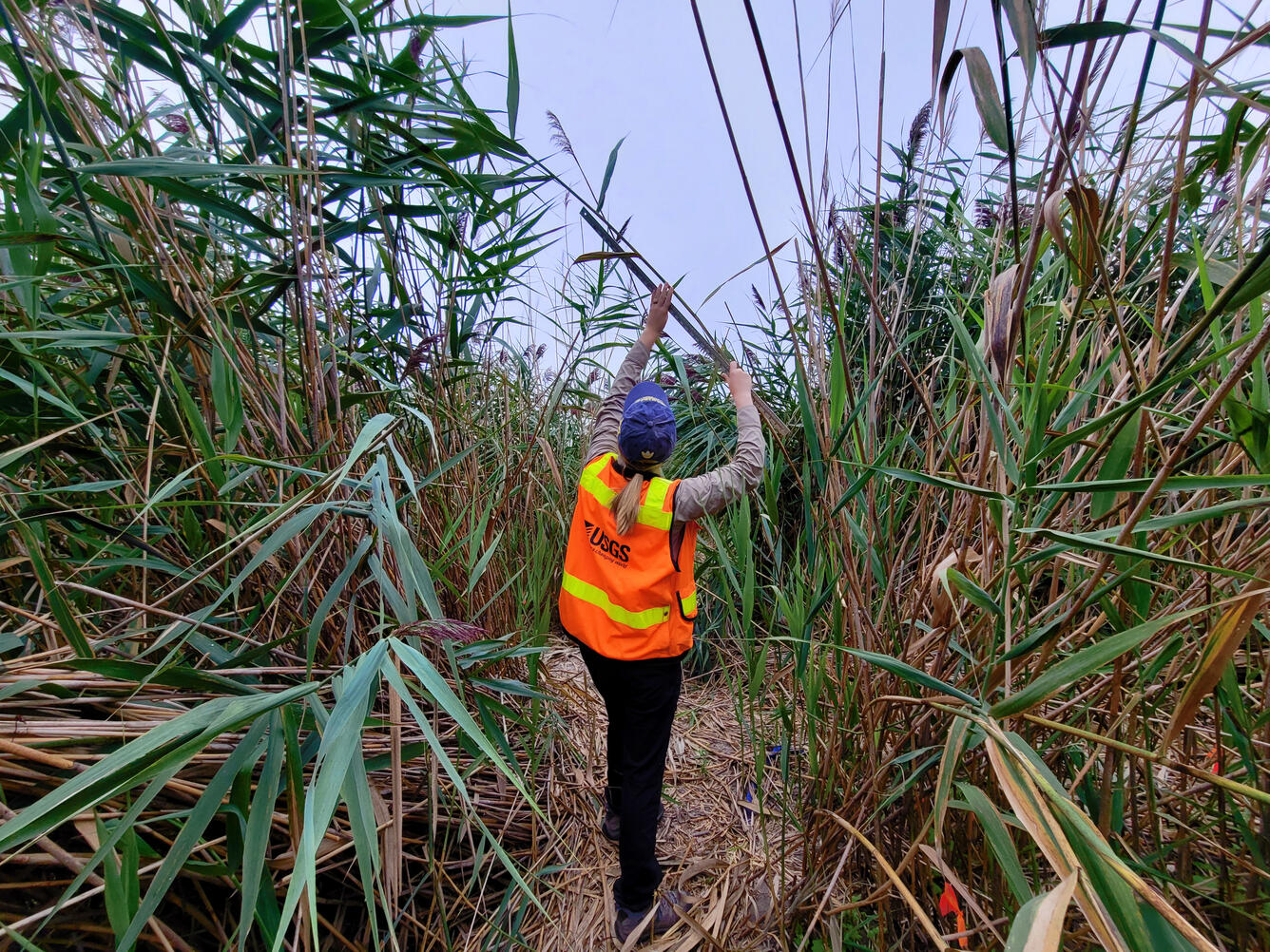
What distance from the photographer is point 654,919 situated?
4.43 ft

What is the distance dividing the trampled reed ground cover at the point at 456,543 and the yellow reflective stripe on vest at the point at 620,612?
0.67 ft

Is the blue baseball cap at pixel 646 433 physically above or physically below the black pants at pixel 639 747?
above

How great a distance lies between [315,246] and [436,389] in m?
0.41

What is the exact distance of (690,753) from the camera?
6.63 ft

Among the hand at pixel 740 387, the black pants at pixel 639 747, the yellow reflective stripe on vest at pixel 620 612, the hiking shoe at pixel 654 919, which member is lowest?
the hiking shoe at pixel 654 919

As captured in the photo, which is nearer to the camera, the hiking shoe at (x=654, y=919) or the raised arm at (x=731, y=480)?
the hiking shoe at (x=654, y=919)

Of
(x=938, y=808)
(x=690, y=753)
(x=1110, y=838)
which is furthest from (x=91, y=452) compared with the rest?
(x=690, y=753)

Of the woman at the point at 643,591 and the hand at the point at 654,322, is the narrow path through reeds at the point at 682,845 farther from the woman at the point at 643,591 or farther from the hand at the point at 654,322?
the hand at the point at 654,322

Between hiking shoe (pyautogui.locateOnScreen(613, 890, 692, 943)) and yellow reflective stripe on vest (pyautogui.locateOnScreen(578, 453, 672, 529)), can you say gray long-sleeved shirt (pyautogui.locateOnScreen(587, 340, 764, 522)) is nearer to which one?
yellow reflective stripe on vest (pyautogui.locateOnScreen(578, 453, 672, 529))

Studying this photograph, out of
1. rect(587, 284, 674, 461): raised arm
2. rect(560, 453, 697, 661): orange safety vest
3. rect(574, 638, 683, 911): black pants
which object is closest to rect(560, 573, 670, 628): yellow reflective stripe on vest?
rect(560, 453, 697, 661): orange safety vest

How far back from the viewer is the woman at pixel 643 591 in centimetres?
139

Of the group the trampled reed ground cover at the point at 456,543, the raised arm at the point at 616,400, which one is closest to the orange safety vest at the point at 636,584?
the trampled reed ground cover at the point at 456,543

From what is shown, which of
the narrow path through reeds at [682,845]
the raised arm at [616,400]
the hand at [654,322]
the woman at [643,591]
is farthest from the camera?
the raised arm at [616,400]

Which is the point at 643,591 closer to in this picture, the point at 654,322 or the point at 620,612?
the point at 620,612
